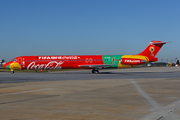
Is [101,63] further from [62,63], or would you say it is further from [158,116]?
[158,116]

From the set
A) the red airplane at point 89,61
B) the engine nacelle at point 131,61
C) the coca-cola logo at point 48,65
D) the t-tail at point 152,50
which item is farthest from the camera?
the t-tail at point 152,50

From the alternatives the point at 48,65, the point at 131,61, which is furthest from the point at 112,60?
the point at 48,65

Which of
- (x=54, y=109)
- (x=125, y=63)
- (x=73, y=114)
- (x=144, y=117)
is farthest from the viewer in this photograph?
(x=125, y=63)

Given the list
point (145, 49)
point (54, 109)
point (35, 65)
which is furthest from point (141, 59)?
point (54, 109)

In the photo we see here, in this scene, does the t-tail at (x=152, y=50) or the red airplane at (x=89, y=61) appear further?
the t-tail at (x=152, y=50)

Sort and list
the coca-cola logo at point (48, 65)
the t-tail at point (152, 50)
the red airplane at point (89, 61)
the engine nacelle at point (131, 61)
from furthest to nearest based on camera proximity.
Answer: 1. the t-tail at point (152, 50)
2. the coca-cola logo at point (48, 65)
3. the red airplane at point (89, 61)
4. the engine nacelle at point (131, 61)

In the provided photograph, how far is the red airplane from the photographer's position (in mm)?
45250

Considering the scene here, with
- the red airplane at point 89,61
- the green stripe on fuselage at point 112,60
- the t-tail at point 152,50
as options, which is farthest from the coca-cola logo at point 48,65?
the t-tail at point 152,50

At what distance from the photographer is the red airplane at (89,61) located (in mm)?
45250

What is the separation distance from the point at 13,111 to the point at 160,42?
41.7 meters

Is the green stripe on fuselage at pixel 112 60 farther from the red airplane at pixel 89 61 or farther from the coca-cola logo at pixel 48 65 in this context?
the coca-cola logo at pixel 48 65

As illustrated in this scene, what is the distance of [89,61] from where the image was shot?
45594mm

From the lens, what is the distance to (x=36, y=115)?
7.77m

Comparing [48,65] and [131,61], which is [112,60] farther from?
[48,65]
